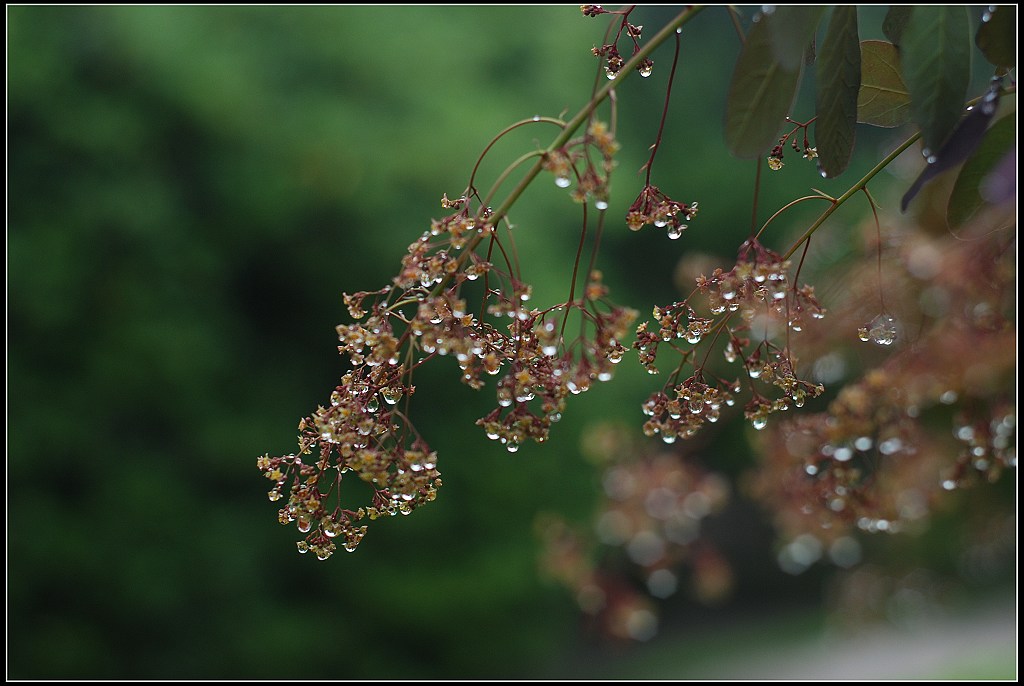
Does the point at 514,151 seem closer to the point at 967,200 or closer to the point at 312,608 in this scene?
the point at 312,608

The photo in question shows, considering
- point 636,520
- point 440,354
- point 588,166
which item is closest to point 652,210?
point 588,166

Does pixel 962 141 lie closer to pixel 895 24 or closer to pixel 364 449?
pixel 895 24

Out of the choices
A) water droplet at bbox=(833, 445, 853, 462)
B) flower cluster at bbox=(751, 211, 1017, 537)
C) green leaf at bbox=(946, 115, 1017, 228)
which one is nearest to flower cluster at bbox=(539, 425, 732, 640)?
flower cluster at bbox=(751, 211, 1017, 537)

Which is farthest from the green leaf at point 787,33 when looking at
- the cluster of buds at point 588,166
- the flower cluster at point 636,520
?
the flower cluster at point 636,520

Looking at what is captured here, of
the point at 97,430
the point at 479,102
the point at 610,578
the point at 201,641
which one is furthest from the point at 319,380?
the point at 610,578

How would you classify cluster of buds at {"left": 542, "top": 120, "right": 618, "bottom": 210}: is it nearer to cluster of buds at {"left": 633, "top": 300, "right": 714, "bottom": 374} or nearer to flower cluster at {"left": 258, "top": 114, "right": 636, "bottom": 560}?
flower cluster at {"left": 258, "top": 114, "right": 636, "bottom": 560}

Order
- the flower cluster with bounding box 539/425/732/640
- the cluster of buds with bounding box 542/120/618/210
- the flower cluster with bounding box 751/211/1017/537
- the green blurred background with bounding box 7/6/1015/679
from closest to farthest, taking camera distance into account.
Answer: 1. the cluster of buds with bounding box 542/120/618/210
2. the flower cluster with bounding box 751/211/1017/537
3. the flower cluster with bounding box 539/425/732/640
4. the green blurred background with bounding box 7/6/1015/679

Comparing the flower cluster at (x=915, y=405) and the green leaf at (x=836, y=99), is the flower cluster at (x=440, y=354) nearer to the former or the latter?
the green leaf at (x=836, y=99)
